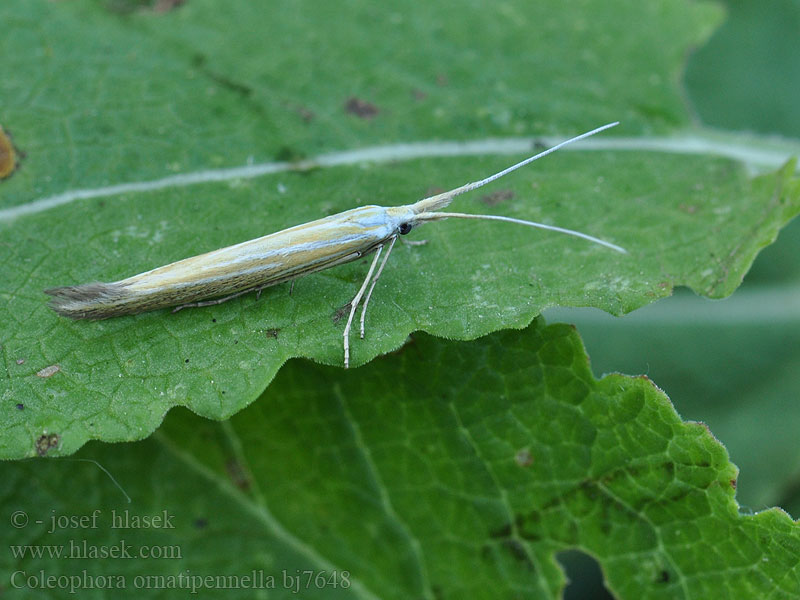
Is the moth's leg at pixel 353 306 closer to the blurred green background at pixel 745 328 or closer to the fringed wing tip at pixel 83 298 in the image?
the fringed wing tip at pixel 83 298

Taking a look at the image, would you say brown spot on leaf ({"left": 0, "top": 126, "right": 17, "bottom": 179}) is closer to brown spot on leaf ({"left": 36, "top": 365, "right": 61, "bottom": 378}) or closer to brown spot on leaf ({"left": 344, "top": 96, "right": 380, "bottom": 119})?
brown spot on leaf ({"left": 36, "top": 365, "right": 61, "bottom": 378})

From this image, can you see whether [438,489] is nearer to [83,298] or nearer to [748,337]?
[83,298]

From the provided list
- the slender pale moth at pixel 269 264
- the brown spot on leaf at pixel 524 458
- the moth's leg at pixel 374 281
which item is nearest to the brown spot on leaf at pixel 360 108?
the slender pale moth at pixel 269 264

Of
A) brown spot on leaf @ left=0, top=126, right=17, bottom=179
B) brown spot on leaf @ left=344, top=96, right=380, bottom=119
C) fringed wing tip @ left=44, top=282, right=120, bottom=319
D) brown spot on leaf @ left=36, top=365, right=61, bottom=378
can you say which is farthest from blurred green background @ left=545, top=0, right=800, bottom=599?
brown spot on leaf @ left=0, top=126, right=17, bottom=179

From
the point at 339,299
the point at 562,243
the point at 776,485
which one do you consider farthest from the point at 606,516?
the point at 776,485

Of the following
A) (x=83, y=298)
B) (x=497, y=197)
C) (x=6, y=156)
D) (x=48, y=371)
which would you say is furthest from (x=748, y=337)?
(x=6, y=156)
